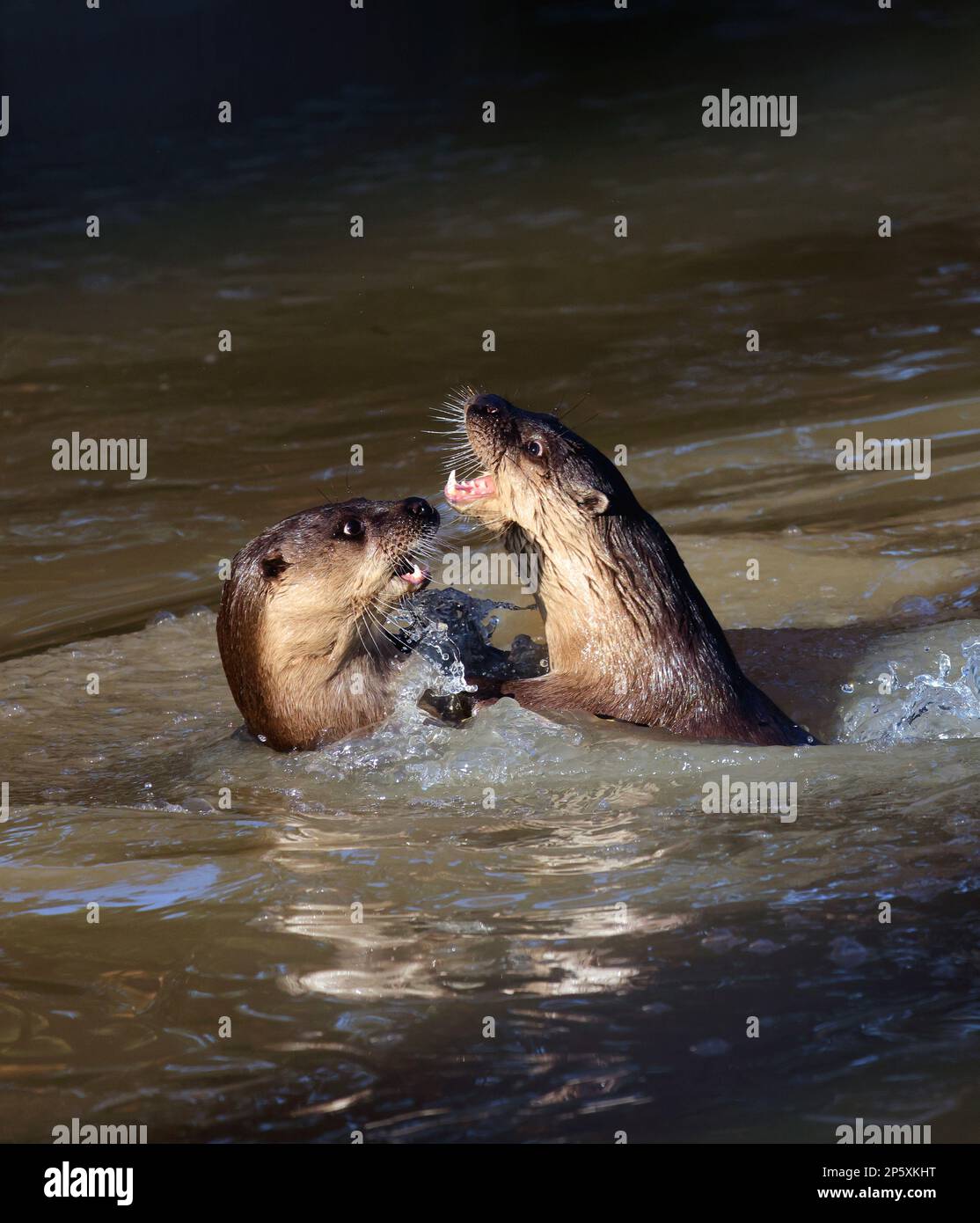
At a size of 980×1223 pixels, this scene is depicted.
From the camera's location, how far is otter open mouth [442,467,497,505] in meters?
4.14

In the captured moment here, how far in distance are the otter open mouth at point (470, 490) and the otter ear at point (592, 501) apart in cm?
21

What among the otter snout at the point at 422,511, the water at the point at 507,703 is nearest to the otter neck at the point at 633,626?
the water at the point at 507,703

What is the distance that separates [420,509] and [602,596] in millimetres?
511

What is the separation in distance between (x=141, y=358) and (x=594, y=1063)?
6.47m

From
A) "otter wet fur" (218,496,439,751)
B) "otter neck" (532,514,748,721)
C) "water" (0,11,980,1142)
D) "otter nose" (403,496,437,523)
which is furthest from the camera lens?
"otter nose" (403,496,437,523)

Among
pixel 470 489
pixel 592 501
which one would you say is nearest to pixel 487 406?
pixel 470 489

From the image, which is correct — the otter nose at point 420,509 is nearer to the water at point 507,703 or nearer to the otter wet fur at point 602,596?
the otter wet fur at point 602,596

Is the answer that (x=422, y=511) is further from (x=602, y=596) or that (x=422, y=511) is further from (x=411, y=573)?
(x=602, y=596)

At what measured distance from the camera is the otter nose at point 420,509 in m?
4.23

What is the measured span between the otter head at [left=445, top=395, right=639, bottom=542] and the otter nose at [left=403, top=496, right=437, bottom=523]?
0.32 ft

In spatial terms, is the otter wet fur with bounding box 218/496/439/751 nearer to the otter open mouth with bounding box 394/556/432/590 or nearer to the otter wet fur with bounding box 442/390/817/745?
the otter open mouth with bounding box 394/556/432/590

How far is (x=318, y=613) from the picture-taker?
13.5 feet

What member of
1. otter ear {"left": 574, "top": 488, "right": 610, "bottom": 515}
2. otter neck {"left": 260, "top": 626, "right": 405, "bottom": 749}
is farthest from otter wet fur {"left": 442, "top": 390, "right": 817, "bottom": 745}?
otter neck {"left": 260, "top": 626, "right": 405, "bottom": 749}
